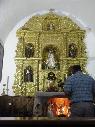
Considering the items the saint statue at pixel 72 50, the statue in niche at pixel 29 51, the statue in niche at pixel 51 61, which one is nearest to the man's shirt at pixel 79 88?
the statue in niche at pixel 51 61

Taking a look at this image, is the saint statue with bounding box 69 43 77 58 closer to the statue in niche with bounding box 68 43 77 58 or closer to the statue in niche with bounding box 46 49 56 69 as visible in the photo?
the statue in niche with bounding box 68 43 77 58

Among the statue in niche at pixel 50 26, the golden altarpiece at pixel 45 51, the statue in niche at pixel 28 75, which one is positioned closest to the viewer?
the golden altarpiece at pixel 45 51

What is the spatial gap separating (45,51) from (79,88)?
23.2 ft

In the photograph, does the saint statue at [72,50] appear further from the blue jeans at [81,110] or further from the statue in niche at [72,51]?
the blue jeans at [81,110]

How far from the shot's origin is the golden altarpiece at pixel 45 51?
39.1 ft

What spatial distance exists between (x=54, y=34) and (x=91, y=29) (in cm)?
143

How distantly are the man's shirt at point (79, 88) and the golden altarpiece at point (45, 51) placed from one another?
6297 millimetres

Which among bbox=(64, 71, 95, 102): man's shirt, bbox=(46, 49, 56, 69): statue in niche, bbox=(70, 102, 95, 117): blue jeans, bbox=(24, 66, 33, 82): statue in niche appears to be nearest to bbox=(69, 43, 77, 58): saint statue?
bbox=(46, 49, 56, 69): statue in niche

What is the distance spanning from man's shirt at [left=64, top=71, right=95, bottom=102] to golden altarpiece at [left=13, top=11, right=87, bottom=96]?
6.30m

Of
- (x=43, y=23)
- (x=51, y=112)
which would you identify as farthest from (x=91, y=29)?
(x=51, y=112)

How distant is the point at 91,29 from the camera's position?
12.0m

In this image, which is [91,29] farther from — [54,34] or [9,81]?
[9,81]

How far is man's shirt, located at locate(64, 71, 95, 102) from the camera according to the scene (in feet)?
17.7

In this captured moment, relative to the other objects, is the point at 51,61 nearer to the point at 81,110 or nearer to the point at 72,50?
the point at 72,50
